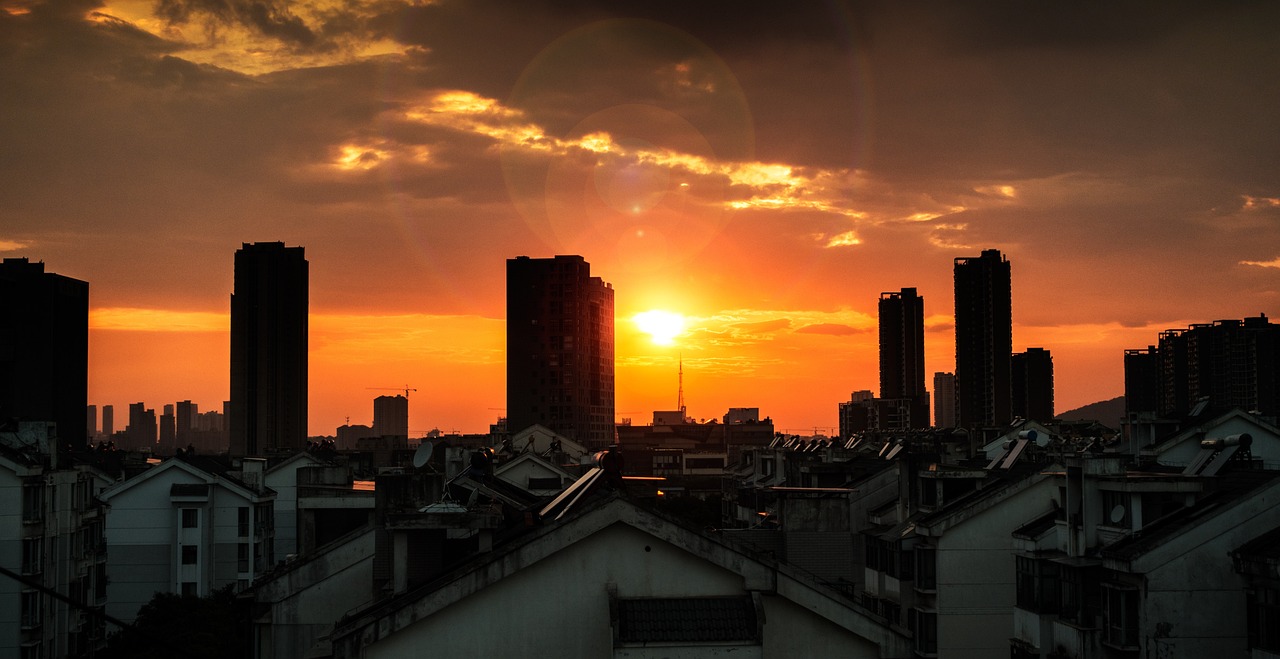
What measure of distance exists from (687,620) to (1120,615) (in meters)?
20.2

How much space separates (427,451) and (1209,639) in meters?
21.0

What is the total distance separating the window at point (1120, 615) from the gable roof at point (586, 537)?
17.5 m

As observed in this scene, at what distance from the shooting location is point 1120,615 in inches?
1335

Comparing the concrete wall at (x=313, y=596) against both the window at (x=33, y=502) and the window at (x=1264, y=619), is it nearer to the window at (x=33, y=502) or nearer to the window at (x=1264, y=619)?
the window at (x=1264, y=619)

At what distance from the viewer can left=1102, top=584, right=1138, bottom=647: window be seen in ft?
109

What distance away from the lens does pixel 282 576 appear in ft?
87.6

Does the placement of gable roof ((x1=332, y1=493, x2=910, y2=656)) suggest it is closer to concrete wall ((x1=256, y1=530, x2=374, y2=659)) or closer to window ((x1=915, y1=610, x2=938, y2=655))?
concrete wall ((x1=256, y1=530, x2=374, y2=659))

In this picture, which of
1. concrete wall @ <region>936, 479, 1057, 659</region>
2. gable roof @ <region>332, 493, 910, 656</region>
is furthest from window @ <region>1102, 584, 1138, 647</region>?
gable roof @ <region>332, 493, 910, 656</region>

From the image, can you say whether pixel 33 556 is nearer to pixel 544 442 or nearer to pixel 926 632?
pixel 926 632

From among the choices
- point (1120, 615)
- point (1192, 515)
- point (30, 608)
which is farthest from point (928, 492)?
point (30, 608)

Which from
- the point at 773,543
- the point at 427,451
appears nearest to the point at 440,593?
the point at 427,451

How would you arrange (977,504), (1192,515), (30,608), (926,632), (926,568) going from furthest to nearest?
1. (30,608)
2. (926,632)
3. (926,568)
4. (977,504)
5. (1192,515)

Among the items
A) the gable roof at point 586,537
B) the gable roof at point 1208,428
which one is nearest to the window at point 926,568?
the gable roof at point 1208,428

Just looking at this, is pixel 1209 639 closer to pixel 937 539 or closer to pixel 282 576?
pixel 937 539
